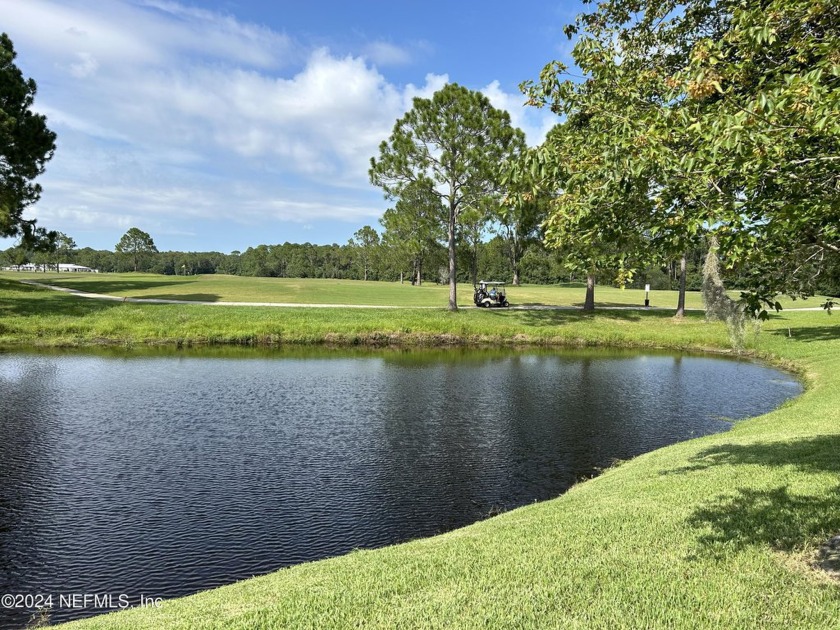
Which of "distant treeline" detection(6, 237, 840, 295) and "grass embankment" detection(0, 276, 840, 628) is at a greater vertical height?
"distant treeline" detection(6, 237, 840, 295)

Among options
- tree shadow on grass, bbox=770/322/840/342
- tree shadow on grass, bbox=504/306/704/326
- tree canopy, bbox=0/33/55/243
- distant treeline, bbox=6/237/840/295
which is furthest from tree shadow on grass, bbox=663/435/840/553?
distant treeline, bbox=6/237/840/295

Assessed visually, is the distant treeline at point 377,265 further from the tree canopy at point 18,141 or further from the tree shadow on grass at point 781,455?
the tree shadow on grass at point 781,455

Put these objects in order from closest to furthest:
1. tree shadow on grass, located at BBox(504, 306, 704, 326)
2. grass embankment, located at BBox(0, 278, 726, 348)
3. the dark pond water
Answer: the dark pond water
grass embankment, located at BBox(0, 278, 726, 348)
tree shadow on grass, located at BBox(504, 306, 704, 326)

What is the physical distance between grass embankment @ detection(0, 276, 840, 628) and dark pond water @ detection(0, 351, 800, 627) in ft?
7.56

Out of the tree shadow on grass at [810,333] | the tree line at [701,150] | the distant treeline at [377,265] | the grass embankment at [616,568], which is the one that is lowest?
the grass embankment at [616,568]

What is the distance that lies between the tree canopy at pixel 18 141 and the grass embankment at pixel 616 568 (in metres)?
42.6

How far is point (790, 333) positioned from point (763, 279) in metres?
37.9

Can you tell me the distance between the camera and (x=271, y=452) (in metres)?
15.7

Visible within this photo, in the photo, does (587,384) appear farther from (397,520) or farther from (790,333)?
(790,333)

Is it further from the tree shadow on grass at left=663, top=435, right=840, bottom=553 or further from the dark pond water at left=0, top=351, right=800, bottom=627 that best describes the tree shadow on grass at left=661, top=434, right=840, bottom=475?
the dark pond water at left=0, top=351, right=800, bottom=627

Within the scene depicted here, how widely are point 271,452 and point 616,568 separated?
36.8 ft

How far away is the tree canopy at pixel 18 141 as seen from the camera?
127 ft

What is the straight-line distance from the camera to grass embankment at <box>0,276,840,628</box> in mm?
5688

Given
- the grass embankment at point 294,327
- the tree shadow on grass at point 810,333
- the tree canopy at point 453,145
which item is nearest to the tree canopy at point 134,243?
the grass embankment at point 294,327
